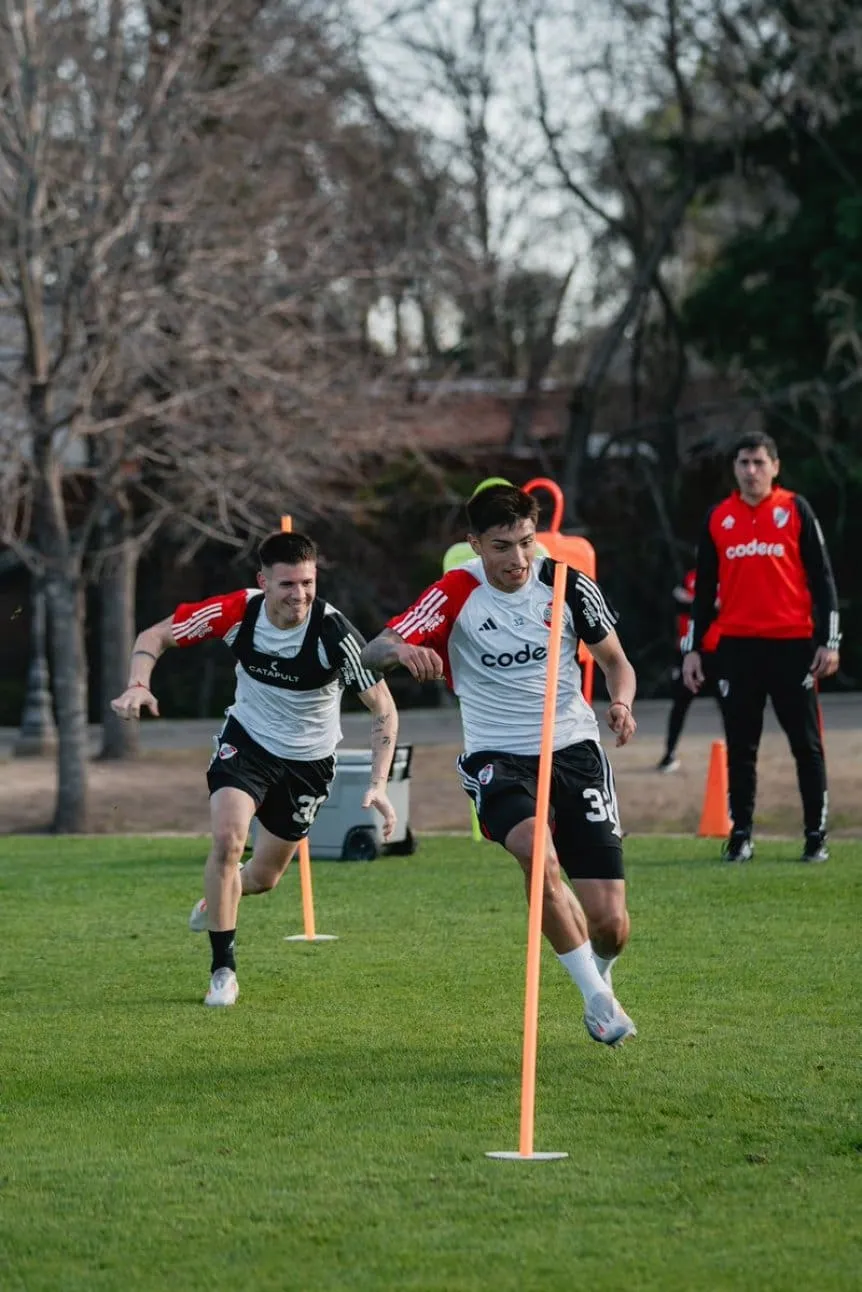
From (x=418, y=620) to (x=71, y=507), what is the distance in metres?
22.4

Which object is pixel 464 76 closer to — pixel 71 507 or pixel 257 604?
pixel 71 507

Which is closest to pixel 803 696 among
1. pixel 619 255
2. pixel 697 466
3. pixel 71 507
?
pixel 71 507

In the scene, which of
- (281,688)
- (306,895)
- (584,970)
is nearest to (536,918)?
(584,970)

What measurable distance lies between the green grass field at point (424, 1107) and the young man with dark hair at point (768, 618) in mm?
1376

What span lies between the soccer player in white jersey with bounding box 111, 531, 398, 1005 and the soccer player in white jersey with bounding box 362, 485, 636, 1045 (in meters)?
0.91

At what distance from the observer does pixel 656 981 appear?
850 cm

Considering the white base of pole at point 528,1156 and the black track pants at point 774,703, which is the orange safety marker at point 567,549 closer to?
the black track pants at point 774,703

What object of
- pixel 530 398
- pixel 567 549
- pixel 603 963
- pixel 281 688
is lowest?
pixel 603 963

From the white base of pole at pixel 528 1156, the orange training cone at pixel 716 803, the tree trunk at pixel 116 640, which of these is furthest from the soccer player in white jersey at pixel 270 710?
the tree trunk at pixel 116 640

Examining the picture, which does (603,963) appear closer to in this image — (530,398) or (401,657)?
(401,657)

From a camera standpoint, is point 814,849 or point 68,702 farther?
point 68,702

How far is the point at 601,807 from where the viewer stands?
7.19 metres

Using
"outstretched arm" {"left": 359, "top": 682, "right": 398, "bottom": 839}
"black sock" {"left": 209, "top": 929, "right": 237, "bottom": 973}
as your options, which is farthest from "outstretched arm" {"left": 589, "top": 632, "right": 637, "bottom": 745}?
"black sock" {"left": 209, "top": 929, "right": 237, "bottom": 973}

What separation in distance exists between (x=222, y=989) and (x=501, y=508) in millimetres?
2610
